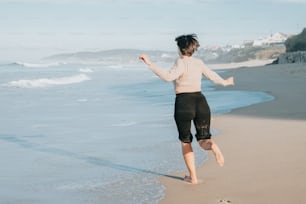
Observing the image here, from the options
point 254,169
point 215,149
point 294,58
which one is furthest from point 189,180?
point 294,58

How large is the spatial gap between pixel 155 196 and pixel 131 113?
740 centimetres

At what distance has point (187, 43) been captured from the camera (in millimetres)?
5328

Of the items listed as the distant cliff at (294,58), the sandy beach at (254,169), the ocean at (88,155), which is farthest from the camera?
the distant cliff at (294,58)

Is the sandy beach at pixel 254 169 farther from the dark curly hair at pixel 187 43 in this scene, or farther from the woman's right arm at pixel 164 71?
the dark curly hair at pixel 187 43

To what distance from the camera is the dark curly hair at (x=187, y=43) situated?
5.31 metres

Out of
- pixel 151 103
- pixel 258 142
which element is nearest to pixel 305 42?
pixel 151 103

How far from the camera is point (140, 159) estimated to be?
22.2 feet

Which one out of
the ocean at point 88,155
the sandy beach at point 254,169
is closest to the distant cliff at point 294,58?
the ocean at point 88,155

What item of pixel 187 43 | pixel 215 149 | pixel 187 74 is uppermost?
pixel 187 43

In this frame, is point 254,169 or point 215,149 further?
point 254,169

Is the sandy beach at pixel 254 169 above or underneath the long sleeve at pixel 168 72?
underneath

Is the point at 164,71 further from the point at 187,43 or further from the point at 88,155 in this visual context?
the point at 88,155

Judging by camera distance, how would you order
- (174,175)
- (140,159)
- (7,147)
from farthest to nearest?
(7,147)
(140,159)
(174,175)

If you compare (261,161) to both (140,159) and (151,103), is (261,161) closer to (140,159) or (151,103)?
(140,159)
